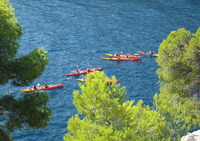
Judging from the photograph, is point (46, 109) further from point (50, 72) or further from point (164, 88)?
point (50, 72)

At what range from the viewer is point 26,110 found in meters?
16.2

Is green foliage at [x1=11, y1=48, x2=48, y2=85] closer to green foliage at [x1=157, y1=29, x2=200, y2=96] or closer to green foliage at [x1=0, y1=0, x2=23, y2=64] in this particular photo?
green foliage at [x1=0, y1=0, x2=23, y2=64]

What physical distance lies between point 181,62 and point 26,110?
43.0ft

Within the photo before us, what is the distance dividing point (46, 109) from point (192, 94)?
1322 centimetres

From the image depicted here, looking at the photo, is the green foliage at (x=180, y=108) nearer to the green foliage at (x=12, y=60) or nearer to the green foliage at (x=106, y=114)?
the green foliage at (x=106, y=114)

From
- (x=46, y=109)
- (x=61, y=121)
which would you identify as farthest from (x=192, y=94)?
(x=61, y=121)

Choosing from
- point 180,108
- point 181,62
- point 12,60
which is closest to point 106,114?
point 12,60

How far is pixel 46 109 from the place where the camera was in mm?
16625

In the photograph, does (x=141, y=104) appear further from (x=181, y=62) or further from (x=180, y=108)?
(x=181, y=62)

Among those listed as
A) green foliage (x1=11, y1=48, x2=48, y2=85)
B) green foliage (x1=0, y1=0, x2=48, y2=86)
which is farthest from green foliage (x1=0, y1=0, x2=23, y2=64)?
green foliage (x1=11, y1=48, x2=48, y2=85)

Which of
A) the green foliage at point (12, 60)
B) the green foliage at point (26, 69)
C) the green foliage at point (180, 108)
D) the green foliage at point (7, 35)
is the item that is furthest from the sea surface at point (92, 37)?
the green foliage at point (7, 35)

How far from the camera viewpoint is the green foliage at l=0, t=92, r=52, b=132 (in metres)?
16.2

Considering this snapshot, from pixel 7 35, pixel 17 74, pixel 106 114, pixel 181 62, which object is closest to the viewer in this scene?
pixel 7 35

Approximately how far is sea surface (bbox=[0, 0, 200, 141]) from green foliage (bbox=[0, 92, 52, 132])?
58.6ft
